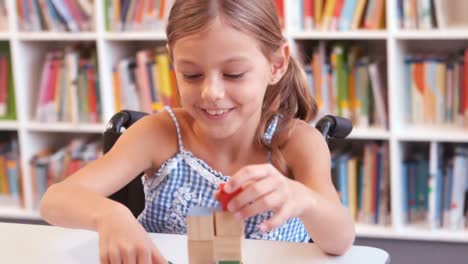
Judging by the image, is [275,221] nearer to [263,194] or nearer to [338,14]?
[263,194]

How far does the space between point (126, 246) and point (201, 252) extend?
12 centimetres

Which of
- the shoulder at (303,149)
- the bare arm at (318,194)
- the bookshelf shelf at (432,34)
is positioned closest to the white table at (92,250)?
the bare arm at (318,194)

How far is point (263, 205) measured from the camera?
1.12 meters

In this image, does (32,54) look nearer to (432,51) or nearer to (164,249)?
(432,51)

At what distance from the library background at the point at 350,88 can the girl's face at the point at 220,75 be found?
1550 millimetres

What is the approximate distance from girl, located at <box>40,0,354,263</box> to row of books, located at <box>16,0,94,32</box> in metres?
1.66

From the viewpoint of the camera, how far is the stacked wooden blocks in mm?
1072

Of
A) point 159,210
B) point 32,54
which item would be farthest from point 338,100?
point 159,210

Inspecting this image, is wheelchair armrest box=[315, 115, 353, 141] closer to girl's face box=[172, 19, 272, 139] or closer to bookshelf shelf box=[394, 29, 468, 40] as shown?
girl's face box=[172, 19, 272, 139]

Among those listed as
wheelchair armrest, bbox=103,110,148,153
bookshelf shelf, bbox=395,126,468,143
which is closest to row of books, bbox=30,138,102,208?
bookshelf shelf, bbox=395,126,468,143

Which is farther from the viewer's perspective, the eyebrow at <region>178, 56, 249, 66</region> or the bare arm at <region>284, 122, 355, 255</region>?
the eyebrow at <region>178, 56, 249, 66</region>

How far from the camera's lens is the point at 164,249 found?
1331mm

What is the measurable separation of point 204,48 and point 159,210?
421mm

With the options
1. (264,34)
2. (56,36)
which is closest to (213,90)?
(264,34)
